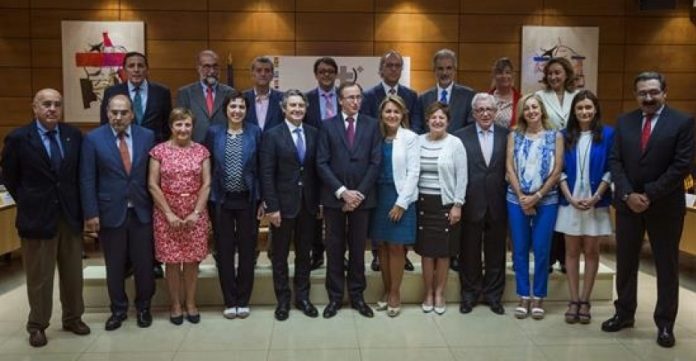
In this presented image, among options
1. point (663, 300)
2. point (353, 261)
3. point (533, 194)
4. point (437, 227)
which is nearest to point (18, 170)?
point (353, 261)

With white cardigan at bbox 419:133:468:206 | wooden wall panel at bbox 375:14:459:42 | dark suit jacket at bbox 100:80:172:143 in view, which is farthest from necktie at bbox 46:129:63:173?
wooden wall panel at bbox 375:14:459:42

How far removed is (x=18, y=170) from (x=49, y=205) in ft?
1.00

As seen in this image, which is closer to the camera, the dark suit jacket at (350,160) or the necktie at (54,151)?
the necktie at (54,151)

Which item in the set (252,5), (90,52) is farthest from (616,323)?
(90,52)

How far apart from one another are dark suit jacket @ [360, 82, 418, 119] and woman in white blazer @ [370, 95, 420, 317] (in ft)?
1.74

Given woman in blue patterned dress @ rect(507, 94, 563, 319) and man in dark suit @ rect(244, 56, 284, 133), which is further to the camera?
man in dark suit @ rect(244, 56, 284, 133)

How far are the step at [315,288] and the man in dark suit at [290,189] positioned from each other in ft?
0.92

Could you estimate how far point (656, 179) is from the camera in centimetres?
389

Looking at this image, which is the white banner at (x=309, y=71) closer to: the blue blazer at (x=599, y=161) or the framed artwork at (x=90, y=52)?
the framed artwork at (x=90, y=52)

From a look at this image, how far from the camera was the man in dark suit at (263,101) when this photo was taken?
4789 millimetres

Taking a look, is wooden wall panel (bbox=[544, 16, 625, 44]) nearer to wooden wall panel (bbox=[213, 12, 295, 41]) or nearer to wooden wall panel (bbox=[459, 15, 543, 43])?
wooden wall panel (bbox=[459, 15, 543, 43])

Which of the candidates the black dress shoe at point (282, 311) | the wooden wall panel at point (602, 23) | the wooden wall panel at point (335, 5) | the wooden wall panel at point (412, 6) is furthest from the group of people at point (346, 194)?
the wooden wall panel at point (602, 23)

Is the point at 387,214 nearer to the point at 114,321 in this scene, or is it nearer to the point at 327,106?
→ the point at 327,106

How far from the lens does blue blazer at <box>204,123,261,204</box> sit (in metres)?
4.30
